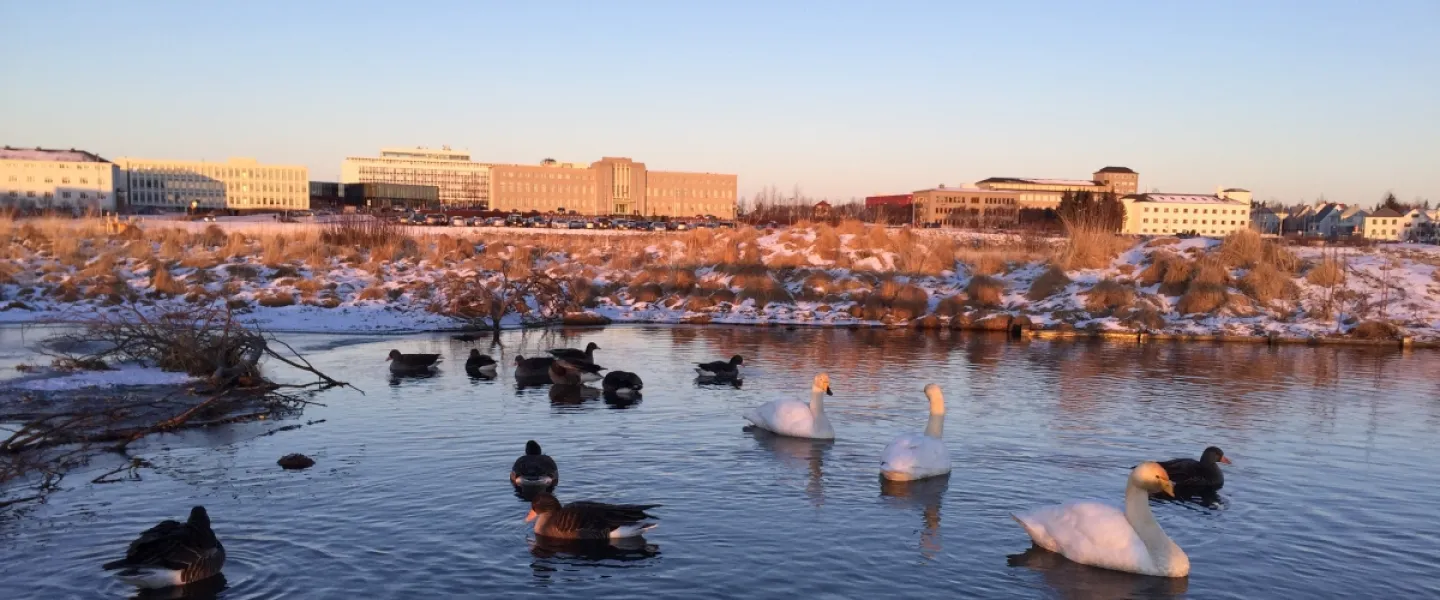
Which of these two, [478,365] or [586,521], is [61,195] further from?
[586,521]

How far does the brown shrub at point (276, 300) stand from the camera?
29.8m

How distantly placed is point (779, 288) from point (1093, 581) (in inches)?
1009

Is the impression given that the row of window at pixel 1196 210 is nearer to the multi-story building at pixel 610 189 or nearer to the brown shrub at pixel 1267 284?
the multi-story building at pixel 610 189

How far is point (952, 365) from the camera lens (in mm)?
20641

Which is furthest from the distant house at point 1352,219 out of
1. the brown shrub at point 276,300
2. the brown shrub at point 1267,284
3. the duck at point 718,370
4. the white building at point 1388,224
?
the duck at point 718,370

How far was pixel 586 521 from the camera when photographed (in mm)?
8766

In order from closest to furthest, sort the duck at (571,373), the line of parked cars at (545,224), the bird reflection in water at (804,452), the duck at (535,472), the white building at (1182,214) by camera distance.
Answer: the duck at (535,472), the bird reflection in water at (804,452), the duck at (571,373), the line of parked cars at (545,224), the white building at (1182,214)

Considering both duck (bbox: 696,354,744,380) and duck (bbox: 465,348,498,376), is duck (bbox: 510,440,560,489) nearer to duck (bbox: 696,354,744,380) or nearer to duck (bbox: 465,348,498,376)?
duck (bbox: 696,354,744,380)

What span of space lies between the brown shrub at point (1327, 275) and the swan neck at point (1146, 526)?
85.6ft

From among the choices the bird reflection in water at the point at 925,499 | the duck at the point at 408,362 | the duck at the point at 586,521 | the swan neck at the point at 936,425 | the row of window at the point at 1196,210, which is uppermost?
the row of window at the point at 1196,210

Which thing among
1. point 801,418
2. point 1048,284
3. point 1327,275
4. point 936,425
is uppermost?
point 1327,275

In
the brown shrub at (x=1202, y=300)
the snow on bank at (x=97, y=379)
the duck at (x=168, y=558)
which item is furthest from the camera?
the brown shrub at (x=1202, y=300)

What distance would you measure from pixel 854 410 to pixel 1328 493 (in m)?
6.23

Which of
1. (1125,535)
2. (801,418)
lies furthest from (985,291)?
(1125,535)
